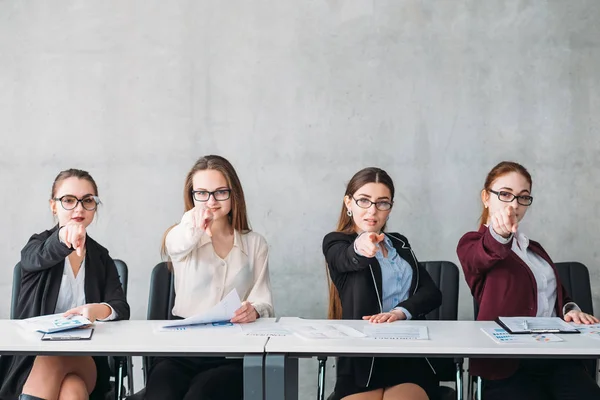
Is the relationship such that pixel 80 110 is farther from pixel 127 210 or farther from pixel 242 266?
pixel 242 266

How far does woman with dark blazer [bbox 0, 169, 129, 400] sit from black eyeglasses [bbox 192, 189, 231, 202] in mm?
468

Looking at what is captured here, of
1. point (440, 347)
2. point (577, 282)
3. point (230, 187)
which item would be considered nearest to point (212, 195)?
point (230, 187)

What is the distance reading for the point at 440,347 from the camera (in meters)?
2.78

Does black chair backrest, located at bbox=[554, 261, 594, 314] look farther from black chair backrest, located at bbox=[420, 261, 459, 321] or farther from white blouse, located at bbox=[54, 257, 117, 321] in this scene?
white blouse, located at bbox=[54, 257, 117, 321]

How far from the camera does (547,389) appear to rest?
321cm

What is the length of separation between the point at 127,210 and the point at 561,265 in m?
2.56

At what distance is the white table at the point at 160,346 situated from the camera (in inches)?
109

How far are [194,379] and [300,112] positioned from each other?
2.03 m

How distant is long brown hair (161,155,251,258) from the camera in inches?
144

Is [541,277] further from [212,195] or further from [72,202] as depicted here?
[72,202]

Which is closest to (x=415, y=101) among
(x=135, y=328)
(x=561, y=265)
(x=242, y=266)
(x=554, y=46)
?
(x=554, y=46)

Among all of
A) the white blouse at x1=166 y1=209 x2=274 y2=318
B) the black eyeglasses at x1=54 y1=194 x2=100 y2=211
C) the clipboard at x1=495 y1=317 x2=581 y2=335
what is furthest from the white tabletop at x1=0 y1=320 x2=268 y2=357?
the clipboard at x1=495 y1=317 x2=581 y2=335

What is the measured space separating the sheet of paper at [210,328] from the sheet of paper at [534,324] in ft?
3.59

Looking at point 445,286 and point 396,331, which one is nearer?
point 396,331
